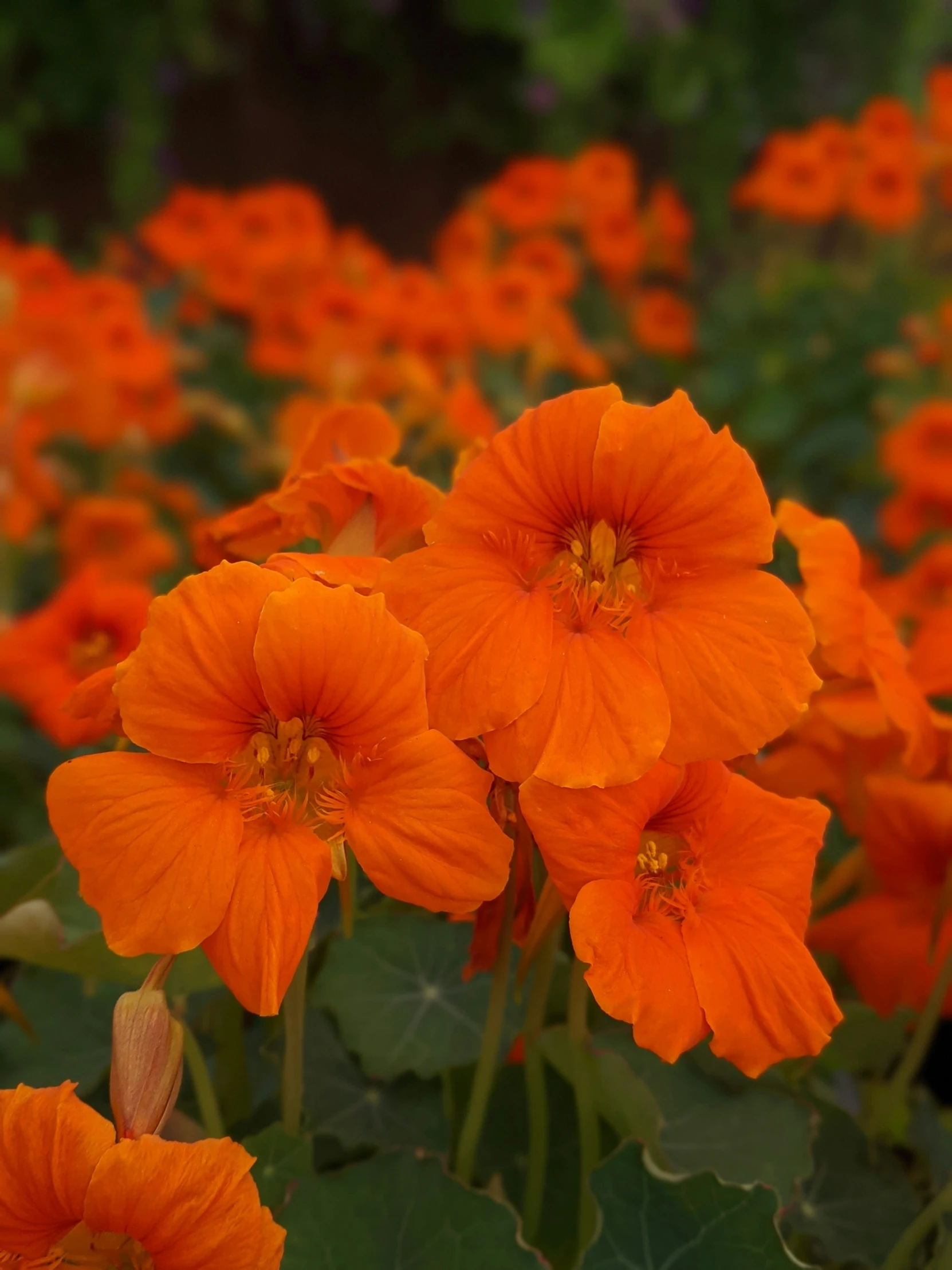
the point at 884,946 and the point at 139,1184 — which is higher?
the point at 139,1184

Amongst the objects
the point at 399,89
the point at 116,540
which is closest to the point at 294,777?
the point at 116,540

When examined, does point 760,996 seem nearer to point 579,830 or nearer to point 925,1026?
point 579,830

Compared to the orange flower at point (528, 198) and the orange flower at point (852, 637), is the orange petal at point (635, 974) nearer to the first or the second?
the orange flower at point (852, 637)

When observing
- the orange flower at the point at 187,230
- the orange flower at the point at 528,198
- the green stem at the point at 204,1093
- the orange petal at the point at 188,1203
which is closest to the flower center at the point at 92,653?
the green stem at the point at 204,1093

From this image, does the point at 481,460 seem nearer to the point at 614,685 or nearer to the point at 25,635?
the point at 614,685

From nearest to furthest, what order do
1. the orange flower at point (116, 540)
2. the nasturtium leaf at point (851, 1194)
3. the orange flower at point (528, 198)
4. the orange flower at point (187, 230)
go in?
the nasturtium leaf at point (851, 1194) < the orange flower at point (116, 540) < the orange flower at point (187, 230) < the orange flower at point (528, 198)

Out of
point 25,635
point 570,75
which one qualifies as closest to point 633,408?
point 25,635

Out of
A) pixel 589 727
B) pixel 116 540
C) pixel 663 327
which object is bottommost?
pixel 663 327
